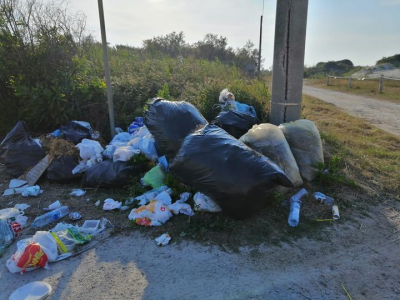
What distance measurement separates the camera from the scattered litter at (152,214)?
8.61ft

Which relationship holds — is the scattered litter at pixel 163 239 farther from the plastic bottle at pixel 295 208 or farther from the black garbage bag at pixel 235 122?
the black garbage bag at pixel 235 122

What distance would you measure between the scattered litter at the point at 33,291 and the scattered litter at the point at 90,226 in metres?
0.59

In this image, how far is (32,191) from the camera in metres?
3.36

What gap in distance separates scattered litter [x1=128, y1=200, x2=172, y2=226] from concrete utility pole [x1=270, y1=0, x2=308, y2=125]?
2.25 m

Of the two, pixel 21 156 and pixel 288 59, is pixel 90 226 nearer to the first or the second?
pixel 21 156

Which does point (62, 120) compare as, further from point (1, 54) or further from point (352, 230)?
point (352, 230)

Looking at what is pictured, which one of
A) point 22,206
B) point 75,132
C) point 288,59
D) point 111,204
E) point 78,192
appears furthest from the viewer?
point 75,132

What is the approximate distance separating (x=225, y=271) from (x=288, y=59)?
115 inches

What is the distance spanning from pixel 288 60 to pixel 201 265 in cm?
292

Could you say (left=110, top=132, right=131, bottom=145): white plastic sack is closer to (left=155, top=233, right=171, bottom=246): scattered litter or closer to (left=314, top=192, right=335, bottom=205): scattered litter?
(left=155, top=233, right=171, bottom=246): scattered litter

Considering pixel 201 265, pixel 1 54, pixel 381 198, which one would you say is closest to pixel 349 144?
pixel 381 198

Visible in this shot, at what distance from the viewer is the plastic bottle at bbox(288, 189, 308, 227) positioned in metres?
2.63

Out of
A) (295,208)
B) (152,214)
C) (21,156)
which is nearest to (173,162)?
(152,214)

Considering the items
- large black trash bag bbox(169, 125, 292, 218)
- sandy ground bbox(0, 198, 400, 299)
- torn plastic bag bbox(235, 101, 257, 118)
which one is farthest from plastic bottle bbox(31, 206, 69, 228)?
torn plastic bag bbox(235, 101, 257, 118)
